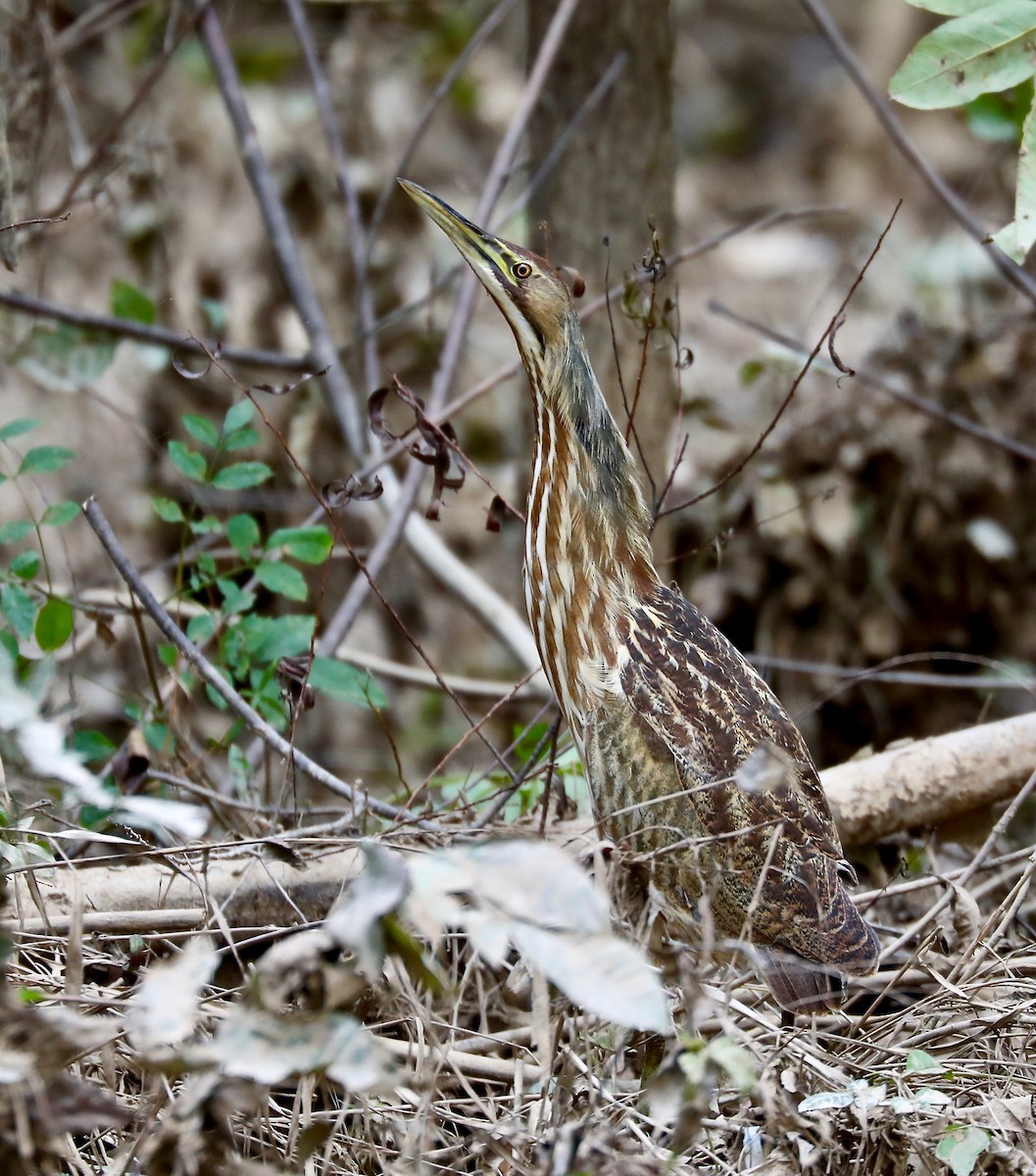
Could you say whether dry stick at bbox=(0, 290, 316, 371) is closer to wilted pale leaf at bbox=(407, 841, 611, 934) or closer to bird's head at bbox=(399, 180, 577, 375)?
bird's head at bbox=(399, 180, 577, 375)

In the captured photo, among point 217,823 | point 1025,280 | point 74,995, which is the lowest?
point 217,823

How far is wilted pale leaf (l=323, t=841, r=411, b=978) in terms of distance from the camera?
4.05ft

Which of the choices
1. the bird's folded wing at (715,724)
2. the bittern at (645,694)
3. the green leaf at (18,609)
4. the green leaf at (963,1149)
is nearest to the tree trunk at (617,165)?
the bittern at (645,694)

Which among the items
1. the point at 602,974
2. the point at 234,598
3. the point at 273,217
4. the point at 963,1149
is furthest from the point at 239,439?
the point at 963,1149

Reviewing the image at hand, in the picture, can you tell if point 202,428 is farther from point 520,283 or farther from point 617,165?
point 617,165

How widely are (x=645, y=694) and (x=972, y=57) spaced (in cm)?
111

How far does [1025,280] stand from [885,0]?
6.40 m

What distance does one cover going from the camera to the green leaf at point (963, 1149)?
5.35 ft

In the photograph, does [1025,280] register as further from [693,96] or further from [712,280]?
[693,96]

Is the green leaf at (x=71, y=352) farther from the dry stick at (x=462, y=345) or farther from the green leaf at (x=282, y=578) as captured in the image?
the green leaf at (x=282, y=578)

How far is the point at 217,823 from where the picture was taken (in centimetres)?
269

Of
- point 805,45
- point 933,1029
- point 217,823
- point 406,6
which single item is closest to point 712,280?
point 406,6

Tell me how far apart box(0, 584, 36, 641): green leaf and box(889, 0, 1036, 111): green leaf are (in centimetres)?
164

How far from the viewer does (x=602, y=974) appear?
127 centimetres
